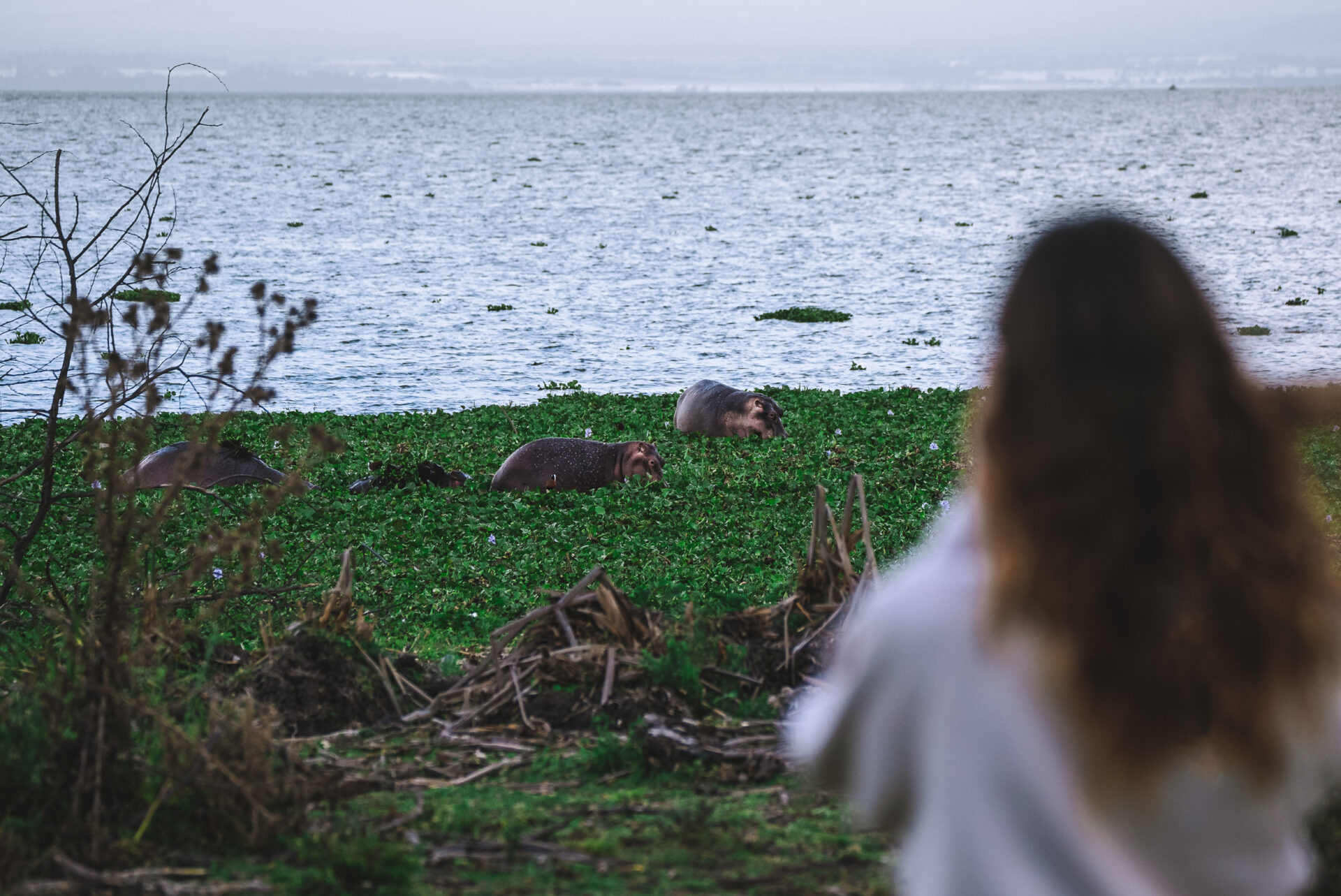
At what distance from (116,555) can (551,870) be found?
1.44 metres

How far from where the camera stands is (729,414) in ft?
44.1

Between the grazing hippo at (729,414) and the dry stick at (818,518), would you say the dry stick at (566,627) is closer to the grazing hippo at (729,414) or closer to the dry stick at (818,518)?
the dry stick at (818,518)

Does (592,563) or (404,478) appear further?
(404,478)

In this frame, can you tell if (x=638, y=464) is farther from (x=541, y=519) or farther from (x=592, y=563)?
(x=592, y=563)

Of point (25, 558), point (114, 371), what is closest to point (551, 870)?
point (114, 371)

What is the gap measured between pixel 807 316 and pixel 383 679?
2252 cm

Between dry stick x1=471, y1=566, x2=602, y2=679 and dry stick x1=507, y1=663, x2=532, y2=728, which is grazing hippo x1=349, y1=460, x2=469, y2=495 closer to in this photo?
dry stick x1=471, y1=566, x2=602, y2=679

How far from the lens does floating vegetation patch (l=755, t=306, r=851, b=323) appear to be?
86.2 feet

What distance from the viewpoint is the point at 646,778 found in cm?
383

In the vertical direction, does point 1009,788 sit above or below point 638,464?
above

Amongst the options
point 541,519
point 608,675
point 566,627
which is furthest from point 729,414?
point 608,675

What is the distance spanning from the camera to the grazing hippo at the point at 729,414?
1330 centimetres

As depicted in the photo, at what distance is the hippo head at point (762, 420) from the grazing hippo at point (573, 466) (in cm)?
217

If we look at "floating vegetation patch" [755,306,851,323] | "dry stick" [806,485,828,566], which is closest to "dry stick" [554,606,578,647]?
"dry stick" [806,485,828,566]
